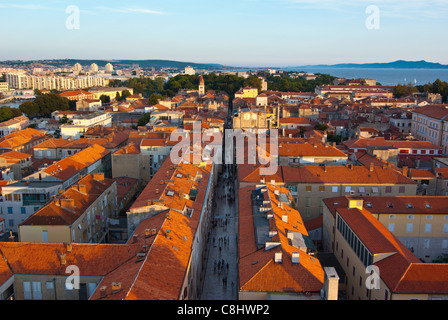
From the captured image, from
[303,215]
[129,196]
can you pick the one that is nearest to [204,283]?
[303,215]

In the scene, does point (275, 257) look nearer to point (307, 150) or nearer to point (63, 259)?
point (63, 259)

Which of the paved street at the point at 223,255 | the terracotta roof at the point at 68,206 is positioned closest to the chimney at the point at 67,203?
the terracotta roof at the point at 68,206

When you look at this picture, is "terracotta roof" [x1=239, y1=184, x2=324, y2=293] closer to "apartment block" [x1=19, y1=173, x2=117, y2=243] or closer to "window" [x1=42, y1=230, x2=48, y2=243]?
"apartment block" [x1=19, y1=173, x2=117, y2=243]

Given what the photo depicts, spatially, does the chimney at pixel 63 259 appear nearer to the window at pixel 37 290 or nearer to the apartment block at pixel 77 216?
the window at pixel 37 290

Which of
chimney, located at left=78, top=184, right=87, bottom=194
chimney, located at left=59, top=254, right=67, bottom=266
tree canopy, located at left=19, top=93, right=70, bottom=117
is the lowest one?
chimney, located at left=59, top=254, right=67, bottom=266

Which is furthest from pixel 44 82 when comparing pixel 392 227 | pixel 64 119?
pixel 392 227

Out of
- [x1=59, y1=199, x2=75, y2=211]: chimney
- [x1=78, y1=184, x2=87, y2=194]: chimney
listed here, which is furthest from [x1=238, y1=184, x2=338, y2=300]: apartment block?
[x1=78, y1=184, x2=87, y2=194]: chimney

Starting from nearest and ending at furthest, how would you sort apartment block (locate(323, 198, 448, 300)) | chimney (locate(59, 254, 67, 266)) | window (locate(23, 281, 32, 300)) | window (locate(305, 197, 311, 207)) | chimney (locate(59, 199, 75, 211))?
apartment block (locate(323, 198, 448, 300))
window (locate(23, 281, 32, 300))
chimney (locate(59, 254, 67, 266))
chimney (locate(59, 199, 75, 211))
window (locate(305, 197, 311, 207))
